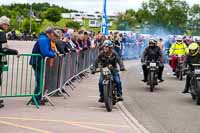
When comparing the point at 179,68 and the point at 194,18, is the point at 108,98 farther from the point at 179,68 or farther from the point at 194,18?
the point at 194,18

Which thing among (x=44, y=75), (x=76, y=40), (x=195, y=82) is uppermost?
(x=76, y=40)

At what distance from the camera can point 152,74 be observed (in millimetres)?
17766

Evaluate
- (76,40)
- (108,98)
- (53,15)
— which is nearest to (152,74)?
(76,40)

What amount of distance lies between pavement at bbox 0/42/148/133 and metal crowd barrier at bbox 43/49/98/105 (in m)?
0.38

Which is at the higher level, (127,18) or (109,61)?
(127,18)

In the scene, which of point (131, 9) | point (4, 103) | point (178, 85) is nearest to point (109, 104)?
point (4, 103)

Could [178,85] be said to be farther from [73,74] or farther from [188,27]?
[188,27]

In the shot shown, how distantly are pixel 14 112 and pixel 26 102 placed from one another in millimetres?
1667

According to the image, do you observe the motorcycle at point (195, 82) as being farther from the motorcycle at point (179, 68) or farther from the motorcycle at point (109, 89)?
the motorcycle at point (179, 68)

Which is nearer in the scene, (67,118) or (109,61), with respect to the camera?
(67,118)

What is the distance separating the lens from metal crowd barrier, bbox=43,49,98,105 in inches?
502

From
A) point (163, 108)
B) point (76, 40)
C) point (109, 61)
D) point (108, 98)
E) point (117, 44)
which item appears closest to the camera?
point (108, 98)

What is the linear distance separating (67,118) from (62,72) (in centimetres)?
366

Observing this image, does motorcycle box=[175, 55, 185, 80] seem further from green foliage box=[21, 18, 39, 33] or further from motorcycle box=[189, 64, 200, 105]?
green foliage box=[21, 18, 39, 33]
